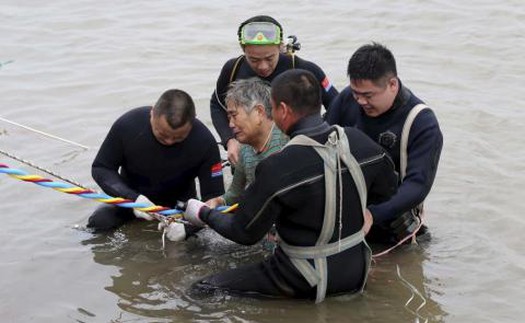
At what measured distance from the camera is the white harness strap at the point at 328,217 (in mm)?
4152

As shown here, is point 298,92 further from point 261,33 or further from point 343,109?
point 261,33

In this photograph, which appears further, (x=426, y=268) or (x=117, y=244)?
(x=117, y=244)

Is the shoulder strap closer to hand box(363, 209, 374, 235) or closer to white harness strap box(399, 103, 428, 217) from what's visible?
white harness strap box(399, 103, 428, 217)

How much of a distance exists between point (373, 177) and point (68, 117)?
503cm

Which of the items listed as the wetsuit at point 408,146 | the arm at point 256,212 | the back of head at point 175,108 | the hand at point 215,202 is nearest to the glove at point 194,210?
the arm at point 256,212

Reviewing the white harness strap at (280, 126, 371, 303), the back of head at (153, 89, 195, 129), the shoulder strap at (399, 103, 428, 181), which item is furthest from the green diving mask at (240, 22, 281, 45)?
the white harness strap at (280, 126, 371, 303)

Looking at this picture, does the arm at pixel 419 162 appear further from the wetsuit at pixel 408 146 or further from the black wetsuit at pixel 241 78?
the black wetsuit at pixel 241 78

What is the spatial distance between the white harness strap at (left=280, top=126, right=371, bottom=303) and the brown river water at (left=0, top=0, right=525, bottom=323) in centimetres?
35

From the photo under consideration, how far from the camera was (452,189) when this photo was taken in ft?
22.4

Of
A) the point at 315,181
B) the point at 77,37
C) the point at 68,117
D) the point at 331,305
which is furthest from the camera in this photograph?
the point at 77,37

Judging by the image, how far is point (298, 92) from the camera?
13.6 ft

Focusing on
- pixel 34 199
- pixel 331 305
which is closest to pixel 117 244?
pixel 34 199

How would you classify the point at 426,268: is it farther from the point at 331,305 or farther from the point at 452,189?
the point at 452,189

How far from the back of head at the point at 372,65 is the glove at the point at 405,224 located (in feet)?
3.18
